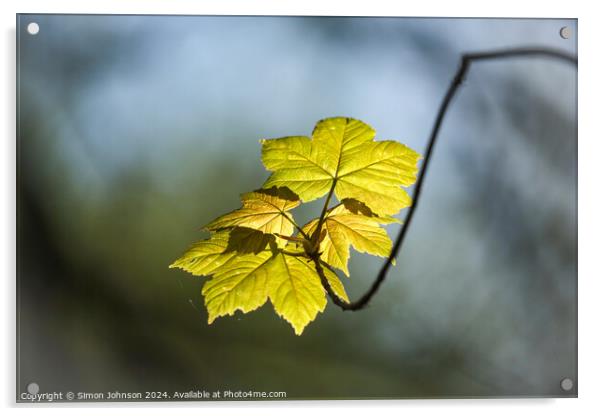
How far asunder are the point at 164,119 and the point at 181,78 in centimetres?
10

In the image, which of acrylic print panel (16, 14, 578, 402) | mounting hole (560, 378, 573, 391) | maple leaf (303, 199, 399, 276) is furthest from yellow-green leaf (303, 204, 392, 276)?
mounting hole (560, 378, 573, 391)

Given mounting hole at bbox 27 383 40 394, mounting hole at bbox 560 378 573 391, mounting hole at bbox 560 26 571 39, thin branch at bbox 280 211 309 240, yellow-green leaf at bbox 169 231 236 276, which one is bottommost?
mounting hole at bbox 560 378 573 391

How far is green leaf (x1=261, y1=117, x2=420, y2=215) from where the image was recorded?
56 cm

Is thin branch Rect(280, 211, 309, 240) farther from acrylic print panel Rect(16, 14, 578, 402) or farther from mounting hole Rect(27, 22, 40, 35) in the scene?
mounting hole Rect(27, 22, 40, 35)

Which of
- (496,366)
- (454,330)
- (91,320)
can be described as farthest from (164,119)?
(496,366)

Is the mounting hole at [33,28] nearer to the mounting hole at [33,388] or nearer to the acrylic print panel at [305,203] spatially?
the acrylic print panel at [305,203]

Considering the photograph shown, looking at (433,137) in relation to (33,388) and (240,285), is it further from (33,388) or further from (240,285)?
(33,388)

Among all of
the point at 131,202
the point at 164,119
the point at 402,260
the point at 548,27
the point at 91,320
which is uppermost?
the point at 548,27

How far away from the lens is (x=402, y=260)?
1.11 m

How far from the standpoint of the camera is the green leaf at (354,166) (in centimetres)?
56

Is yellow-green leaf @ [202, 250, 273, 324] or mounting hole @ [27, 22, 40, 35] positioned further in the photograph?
mounting hole @ [27, 22, 40, 35]

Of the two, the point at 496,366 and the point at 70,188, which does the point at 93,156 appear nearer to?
the point at 70,188

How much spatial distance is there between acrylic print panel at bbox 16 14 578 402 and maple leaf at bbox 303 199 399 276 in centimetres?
36
